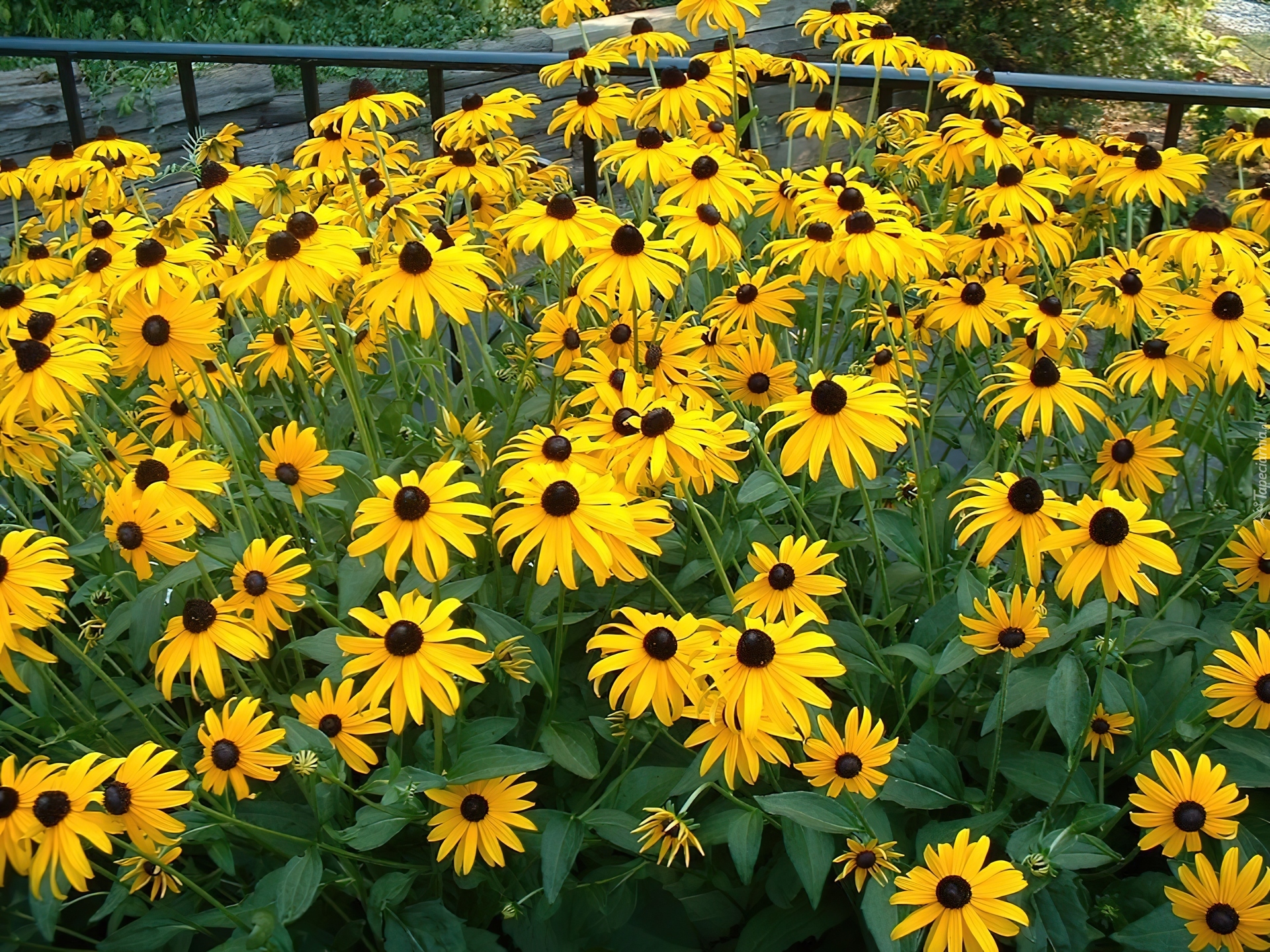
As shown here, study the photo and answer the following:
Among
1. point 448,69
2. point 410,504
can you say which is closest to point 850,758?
point 410,504

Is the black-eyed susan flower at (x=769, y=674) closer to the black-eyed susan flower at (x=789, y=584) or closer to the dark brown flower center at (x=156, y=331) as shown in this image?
the black-eyed susan flower at (x=789, y=584)

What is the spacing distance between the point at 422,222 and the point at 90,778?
1.22m

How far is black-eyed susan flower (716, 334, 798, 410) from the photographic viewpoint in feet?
5.68

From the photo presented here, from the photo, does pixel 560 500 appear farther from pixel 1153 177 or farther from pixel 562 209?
pixel 1153 177

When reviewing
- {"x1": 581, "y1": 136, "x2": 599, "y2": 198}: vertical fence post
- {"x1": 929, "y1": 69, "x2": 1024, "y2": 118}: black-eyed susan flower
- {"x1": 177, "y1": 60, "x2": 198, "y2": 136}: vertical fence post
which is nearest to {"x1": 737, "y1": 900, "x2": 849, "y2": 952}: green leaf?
{"x1": 929, "y1": 69, "x2": 1024, "y2": 118}: black-eyed susan flower

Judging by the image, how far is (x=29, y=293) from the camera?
1.55 meters

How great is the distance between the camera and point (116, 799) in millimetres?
1143

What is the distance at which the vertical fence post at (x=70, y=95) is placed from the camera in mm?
3008

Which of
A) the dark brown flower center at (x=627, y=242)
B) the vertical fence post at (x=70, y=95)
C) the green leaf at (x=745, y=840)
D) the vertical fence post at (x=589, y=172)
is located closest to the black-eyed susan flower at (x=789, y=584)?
the green leaf at (x=745, y=840)

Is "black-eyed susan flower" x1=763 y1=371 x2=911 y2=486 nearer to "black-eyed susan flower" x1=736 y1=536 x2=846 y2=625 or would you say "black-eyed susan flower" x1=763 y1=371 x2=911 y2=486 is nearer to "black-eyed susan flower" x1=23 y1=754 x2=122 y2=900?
"black-eyed susan flower" x1=736 y1=536 x2=846 y2=625

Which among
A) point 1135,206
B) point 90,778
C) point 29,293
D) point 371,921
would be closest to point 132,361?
point 29,293

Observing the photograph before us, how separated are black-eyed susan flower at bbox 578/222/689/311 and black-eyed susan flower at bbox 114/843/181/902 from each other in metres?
0.83

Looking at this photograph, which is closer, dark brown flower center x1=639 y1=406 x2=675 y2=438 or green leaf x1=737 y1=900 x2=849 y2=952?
dark brown flower center x1=639 y1=406 x2=675 y2=438

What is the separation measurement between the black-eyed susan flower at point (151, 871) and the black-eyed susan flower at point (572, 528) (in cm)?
48
